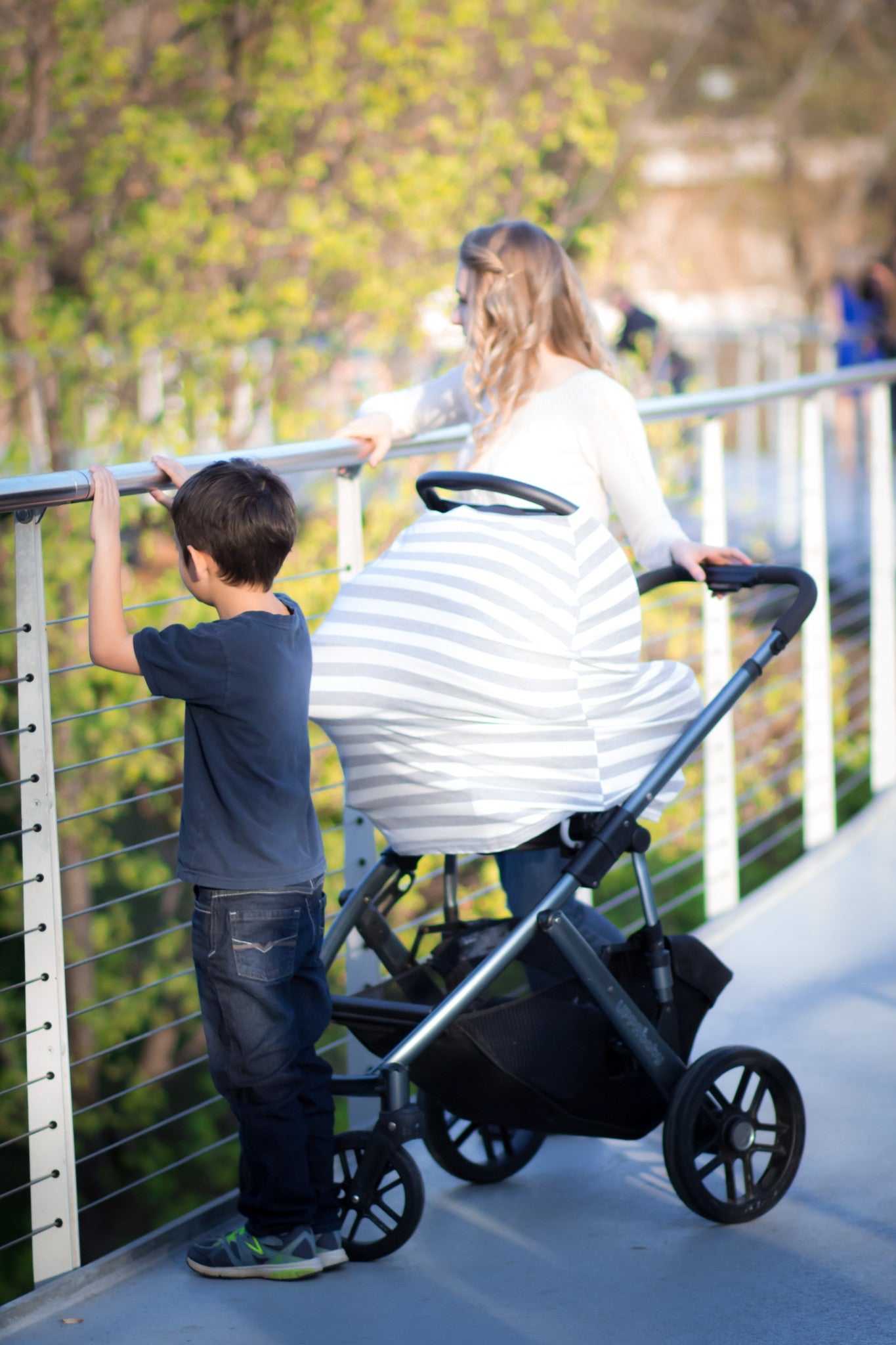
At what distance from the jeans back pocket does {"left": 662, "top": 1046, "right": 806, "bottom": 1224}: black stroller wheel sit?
0.63 metres

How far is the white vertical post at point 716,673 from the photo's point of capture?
12.5 feet

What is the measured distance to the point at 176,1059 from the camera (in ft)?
Result: 29.1

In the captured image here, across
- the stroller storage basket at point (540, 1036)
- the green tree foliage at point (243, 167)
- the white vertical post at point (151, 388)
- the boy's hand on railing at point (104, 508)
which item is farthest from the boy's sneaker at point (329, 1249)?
the green tree foliage at point (243, 167)

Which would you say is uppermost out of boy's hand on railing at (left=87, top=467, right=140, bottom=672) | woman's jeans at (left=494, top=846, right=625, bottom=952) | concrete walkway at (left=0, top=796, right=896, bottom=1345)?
boy's hand on railing at (left=87, top=467, right=140, bottom=672)

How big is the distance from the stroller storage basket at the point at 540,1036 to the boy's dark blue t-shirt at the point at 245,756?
1.07 feet

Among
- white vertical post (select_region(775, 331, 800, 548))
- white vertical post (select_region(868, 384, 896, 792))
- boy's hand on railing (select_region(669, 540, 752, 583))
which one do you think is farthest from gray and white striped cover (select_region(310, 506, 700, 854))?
white vertical post (select_region(775, 331, 800, 548))

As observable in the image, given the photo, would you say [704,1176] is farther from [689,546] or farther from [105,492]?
[105,492]

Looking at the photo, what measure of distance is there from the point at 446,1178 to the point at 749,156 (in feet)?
80.6

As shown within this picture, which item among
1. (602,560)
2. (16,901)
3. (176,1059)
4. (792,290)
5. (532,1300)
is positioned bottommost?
(176,1059)

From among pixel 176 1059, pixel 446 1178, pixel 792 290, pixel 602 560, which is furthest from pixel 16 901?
pixel 792 290

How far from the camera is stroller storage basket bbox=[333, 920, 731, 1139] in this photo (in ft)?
7.41

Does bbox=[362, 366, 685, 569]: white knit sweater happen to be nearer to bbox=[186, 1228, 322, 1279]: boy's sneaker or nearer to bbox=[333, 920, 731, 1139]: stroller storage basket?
bbox=[333, 920, 731, 1139]: stroller storage basket

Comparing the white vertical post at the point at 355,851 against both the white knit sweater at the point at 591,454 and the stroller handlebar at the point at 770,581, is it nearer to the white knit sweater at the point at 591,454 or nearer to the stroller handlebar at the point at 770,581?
the white knit sweater at the point at 591,454

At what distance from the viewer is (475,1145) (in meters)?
2.71
